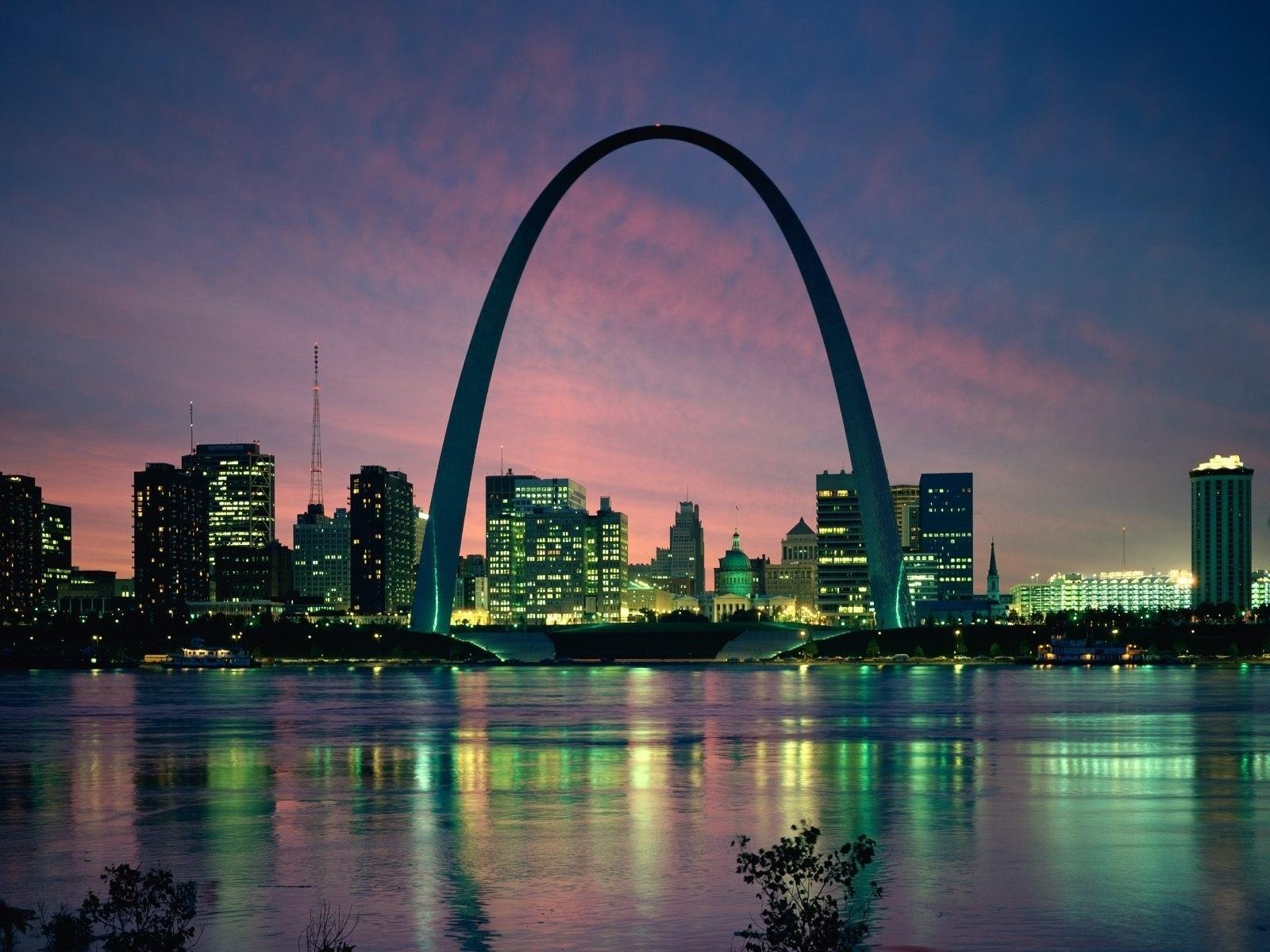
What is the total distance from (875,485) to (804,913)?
115m

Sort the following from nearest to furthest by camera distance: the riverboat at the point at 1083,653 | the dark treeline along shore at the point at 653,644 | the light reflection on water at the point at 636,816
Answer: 1. the light reflection on water at the point at 636,816
2. the dark treeline along shore at the point at 653,644
3. the riverboat at the point at 1083,653

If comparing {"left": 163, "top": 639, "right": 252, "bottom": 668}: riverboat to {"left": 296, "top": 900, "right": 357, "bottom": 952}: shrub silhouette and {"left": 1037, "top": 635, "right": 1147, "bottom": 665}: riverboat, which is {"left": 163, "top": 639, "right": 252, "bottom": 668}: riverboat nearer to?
{"left": 1037, "top": 635, "right": 1147, "bottom": 665}: riverboat

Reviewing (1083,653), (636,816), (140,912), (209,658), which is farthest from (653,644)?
(140,912)

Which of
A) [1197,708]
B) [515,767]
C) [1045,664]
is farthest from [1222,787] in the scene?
[1045,664]

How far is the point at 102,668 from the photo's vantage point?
162000 millimetres

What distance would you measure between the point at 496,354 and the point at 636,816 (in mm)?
100339

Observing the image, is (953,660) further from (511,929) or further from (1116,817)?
(511,929)

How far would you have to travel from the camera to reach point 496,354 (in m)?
132

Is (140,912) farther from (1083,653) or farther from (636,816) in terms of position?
(1083,653)

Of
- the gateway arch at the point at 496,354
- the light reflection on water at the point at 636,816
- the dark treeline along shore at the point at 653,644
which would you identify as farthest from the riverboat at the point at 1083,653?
the light reflection on water at the point at 636,816

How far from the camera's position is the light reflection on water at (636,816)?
22984mm

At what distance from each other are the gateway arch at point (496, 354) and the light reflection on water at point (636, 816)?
A: 187 ft

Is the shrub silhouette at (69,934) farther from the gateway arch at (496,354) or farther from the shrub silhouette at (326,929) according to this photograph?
the gateway arch at (496,354)

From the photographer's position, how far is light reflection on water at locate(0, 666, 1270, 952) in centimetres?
2298
